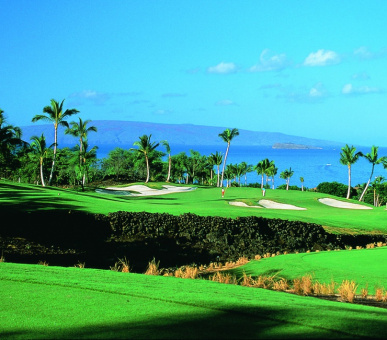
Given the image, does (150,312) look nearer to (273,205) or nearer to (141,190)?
(273,205)

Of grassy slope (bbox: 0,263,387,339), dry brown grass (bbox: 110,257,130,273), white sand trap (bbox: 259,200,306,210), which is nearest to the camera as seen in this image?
grassy slope (bbox: 0,263,387,339)

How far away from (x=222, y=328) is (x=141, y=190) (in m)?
54.6

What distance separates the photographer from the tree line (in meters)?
55.9

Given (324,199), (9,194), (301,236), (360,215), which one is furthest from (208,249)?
(324,199)

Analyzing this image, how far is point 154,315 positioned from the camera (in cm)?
610

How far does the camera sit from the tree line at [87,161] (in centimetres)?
5591

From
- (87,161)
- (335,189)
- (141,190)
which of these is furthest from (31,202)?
(335,189)

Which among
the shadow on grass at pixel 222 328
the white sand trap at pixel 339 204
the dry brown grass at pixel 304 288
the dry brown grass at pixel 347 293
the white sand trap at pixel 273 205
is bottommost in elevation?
the dry brown grass at pixel 304 288

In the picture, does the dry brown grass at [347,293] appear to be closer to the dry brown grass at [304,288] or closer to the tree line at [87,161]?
the dry brown grass at [304,288]

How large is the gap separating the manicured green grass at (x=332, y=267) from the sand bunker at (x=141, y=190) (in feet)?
133

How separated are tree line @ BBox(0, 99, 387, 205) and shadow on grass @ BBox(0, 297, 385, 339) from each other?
46318 mm

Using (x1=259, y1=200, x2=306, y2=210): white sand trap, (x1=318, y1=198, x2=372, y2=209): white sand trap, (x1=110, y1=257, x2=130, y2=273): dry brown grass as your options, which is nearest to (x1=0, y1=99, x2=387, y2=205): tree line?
(x1=259, y1=200, x2=306, y2=210): white sand trap

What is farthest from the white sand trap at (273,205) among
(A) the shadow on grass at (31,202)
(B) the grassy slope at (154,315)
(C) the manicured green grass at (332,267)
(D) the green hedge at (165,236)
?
(B) the grassy slope at (154,315)

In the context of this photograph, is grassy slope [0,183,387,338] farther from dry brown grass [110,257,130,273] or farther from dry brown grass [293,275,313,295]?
dry brown grass [110,257,130,273]
